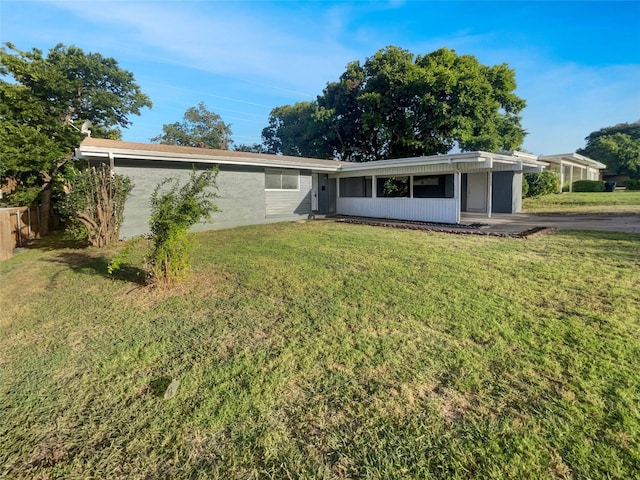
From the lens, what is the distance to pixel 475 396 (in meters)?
2.50

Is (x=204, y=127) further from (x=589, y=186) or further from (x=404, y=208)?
(x=589, y=186)

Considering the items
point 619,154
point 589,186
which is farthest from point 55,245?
point 619,154

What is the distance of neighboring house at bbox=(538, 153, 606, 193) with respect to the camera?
78.4ft

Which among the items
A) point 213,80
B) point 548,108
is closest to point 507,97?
point 548,108

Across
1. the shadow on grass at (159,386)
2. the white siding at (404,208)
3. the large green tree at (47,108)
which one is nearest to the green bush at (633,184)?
the white siding at (404,208)

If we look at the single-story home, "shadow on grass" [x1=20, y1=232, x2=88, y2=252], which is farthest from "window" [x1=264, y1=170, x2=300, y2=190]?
"shadow on grass" [x1=20, y1=232, x2=88, y2=252]

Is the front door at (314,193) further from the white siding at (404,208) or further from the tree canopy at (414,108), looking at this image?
the tree canopy at (414,108)

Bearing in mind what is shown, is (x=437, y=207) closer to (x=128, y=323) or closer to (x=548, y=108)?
(x=128, y=323)

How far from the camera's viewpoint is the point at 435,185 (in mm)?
14836

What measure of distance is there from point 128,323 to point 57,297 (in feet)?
6.58

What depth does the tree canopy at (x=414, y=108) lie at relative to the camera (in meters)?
20.0

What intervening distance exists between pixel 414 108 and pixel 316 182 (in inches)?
391

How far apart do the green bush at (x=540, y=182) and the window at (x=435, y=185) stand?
924 centimetres

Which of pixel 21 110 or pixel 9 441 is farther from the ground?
pixel 21 110
